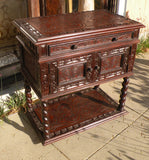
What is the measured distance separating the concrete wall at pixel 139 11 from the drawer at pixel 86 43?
8.82 feet

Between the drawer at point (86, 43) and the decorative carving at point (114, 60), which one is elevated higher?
the drawer at point (86, 43)

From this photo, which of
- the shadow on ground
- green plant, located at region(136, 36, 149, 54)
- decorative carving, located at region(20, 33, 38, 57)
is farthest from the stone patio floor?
green plant, located at region(136, 36, 149, 54)

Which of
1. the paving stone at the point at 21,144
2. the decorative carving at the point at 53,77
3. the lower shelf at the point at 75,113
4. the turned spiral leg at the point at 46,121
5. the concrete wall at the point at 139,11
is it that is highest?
the concrete wall at the point at 139,11

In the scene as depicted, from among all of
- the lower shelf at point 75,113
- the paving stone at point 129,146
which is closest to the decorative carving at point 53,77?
the lower shelf at point 75,113

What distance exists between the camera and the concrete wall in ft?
15.7

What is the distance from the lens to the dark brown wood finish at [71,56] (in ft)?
6.56

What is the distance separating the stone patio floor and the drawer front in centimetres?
71

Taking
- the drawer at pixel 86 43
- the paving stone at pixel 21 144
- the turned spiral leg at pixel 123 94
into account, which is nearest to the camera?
the drawer at pixel 86 43

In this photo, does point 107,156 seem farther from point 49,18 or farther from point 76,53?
point 49,18

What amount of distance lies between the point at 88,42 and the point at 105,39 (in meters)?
0.20

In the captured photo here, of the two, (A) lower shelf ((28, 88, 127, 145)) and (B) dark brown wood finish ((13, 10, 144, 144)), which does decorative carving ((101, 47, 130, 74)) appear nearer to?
(B) dark brown wood finish ((13, 10, 144, 144))

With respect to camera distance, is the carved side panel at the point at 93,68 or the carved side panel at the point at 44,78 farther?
the carved side panel at the point at 93,68

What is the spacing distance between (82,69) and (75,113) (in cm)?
87

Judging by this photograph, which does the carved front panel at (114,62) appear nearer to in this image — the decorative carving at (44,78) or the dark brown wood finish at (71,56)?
the dark brown wood finish at (71,56)
